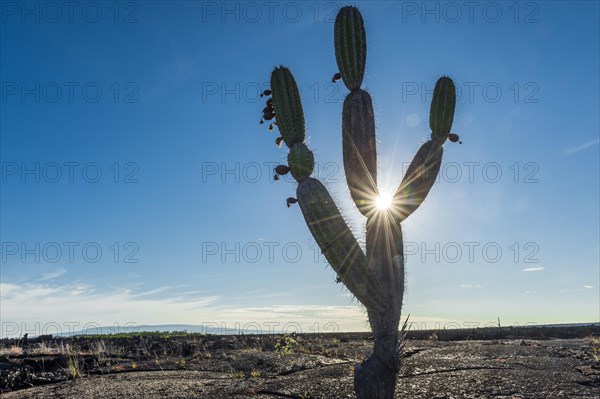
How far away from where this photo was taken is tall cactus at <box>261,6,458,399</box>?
541 cm

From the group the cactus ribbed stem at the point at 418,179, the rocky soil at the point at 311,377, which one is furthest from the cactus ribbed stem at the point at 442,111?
the rocky soil at the point at 311,377

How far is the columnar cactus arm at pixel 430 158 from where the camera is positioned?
630cm

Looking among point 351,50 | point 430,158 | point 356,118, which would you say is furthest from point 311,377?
point 351,50

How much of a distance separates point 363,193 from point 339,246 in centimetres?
100

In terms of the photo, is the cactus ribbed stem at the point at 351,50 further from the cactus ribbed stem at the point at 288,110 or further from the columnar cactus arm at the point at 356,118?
the cactus ribbed stem at the point at 288,110

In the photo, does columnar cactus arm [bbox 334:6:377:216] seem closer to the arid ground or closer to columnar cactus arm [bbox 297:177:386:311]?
columnar cactus arm [bbox 297:177:386:311]

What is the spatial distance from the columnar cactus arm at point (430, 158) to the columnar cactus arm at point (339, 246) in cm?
105

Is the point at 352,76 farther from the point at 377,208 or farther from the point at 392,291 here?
the point at 392,291

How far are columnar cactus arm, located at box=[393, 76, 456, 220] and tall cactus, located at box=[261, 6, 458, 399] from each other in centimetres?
1

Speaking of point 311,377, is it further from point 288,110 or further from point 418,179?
point 288,110

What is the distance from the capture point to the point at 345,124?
6289 millimetres

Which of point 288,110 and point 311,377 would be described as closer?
point 288,110

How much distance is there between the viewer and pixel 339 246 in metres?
5.35

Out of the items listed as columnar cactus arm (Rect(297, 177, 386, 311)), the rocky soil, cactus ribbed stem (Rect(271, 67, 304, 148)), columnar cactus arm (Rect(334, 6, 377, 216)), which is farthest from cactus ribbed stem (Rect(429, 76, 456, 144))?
the rocky soil
